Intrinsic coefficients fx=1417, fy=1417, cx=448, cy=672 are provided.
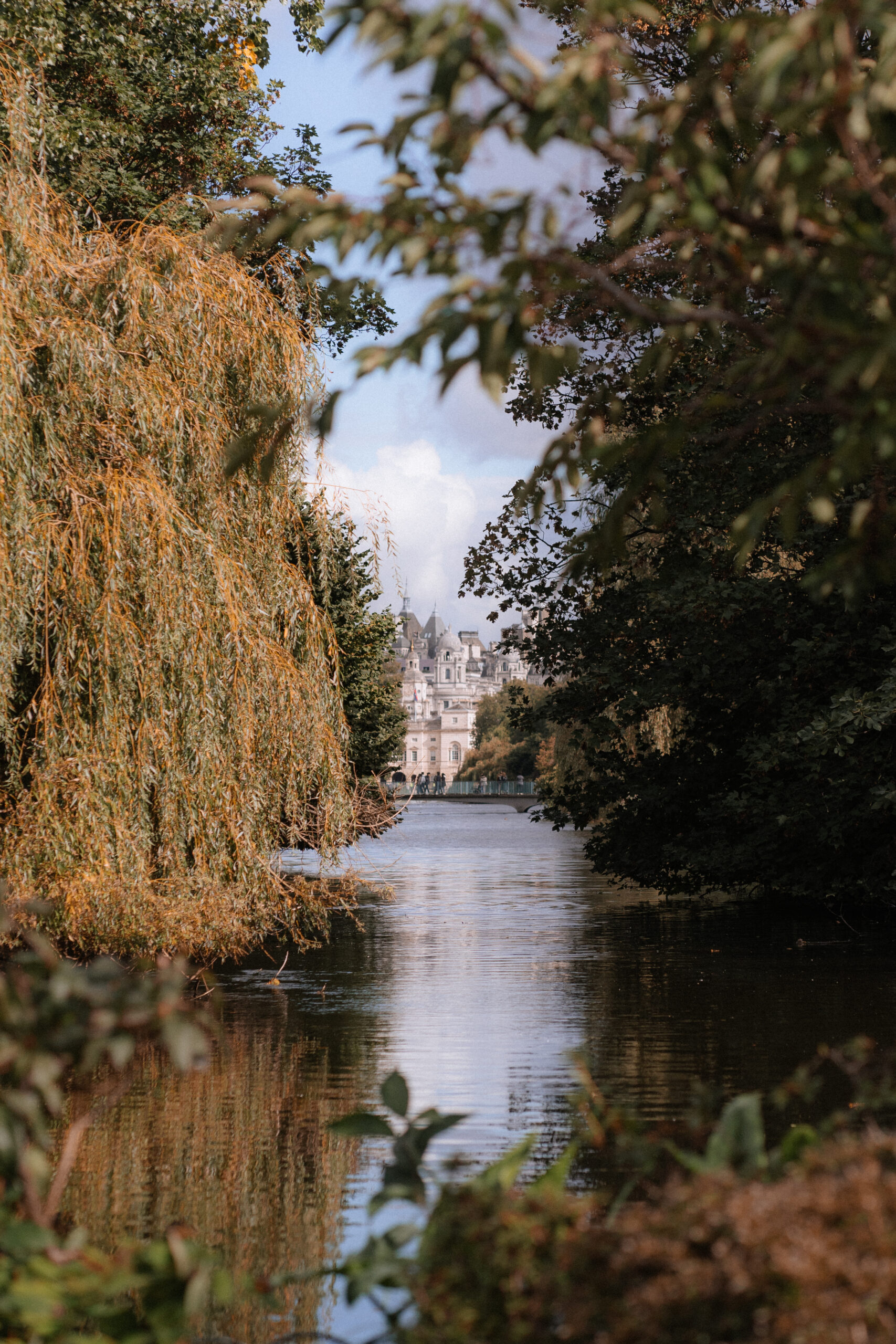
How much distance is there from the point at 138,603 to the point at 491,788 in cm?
12153

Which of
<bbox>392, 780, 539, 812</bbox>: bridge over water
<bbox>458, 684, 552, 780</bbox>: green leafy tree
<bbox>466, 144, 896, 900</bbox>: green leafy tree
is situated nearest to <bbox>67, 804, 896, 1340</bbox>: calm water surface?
<bbox>466, 144, 896, 900</bbox>: green leafy tree

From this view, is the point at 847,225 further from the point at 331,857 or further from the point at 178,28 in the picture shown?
the point at 178,28

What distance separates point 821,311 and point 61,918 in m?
9.04

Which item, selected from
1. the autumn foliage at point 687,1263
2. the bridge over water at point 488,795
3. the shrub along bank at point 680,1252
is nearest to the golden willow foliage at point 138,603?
the shrub along bank at point 680,1252

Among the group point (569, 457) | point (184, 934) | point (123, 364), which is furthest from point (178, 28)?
point (569, 457)

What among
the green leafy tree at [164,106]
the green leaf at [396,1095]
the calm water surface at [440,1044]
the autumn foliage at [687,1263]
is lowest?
the calm water surface at [440,1044]

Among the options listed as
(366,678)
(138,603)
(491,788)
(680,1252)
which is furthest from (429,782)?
(680,1252)

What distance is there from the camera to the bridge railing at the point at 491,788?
4771 inches

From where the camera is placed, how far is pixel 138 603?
11.4 metres

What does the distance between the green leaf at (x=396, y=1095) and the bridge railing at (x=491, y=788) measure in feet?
334

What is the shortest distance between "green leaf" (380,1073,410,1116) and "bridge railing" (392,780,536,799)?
101897 millimetres

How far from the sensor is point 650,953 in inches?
689

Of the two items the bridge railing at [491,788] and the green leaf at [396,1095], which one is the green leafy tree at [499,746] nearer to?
the bridge railing at [491,788]

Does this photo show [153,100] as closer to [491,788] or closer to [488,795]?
[488,795]
